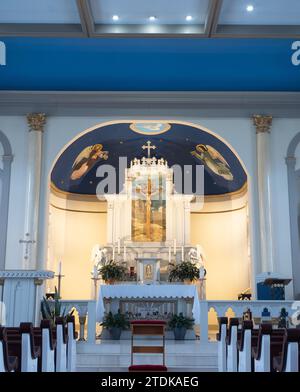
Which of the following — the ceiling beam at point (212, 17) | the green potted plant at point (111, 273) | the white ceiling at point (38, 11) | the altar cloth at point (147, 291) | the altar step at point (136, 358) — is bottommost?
the altar step at point (136, 358)

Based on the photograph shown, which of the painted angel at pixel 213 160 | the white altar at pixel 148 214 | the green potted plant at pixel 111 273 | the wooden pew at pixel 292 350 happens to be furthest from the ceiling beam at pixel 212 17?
the white altar at pixel 148 214

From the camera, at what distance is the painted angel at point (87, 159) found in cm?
1455

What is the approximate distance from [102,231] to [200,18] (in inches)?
362

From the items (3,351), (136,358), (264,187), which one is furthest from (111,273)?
(3,351)

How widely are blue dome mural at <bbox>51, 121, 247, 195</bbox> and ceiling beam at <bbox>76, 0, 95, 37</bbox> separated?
15.2 ft

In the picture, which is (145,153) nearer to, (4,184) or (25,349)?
(4,184)

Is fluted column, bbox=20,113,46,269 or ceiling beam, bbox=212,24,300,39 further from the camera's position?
fluted column, bbox=20,113,46,269

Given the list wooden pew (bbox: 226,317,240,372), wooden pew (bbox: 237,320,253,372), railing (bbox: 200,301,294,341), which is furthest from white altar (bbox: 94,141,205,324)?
wooden pew (bbox: 237,320,253,372)

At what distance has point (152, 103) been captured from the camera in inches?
480

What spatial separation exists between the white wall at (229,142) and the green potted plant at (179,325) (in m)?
2.09

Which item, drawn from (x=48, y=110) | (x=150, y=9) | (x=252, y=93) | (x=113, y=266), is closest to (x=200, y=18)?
(x=150, y=9)

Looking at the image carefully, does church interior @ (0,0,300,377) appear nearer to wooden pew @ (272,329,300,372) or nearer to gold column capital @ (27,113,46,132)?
gold column capital @ (27,113,46,132)

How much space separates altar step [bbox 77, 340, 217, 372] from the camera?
23.9 ft

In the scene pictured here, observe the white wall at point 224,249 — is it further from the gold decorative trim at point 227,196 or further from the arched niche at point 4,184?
the arched niche at point 4,184
